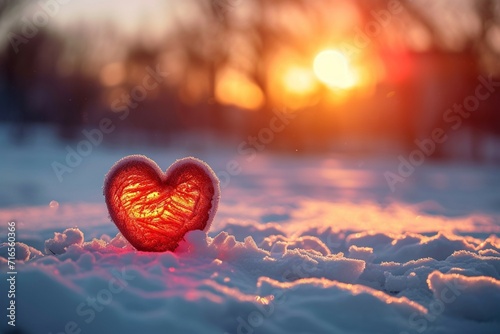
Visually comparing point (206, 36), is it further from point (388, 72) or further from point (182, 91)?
point (388, 72)

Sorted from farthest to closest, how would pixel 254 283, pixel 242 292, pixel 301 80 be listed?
pixel 301 80, pixel 254 283, pixel 242 292

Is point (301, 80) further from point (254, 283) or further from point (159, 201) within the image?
point (254, 283)

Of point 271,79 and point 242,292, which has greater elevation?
point 271,79

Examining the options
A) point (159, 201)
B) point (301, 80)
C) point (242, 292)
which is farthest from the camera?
point (301, 80)

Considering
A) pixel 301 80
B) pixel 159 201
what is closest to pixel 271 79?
pixel 301 80

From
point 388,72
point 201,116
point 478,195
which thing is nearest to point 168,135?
point 201,116

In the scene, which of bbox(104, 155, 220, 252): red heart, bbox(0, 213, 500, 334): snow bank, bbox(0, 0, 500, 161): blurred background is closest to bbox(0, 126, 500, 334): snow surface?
bbox(0, 213, 500, 334): snow bank

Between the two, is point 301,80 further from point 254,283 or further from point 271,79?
point 254,283

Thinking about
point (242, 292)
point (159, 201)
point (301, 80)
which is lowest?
point (242, 292)

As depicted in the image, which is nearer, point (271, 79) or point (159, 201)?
point (159, 201)
